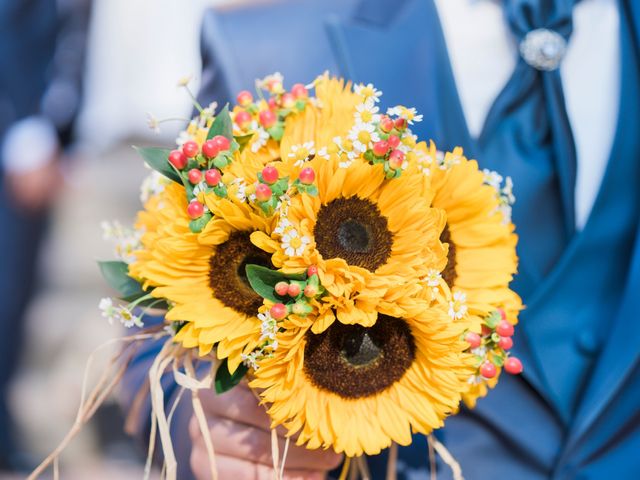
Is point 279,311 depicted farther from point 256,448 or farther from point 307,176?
point 256,448

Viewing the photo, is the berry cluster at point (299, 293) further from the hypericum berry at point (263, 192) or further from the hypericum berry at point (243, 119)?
the hypericum berry at point (243, 119)

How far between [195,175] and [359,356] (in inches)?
9.1

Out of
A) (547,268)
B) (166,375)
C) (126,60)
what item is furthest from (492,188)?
(126,60)

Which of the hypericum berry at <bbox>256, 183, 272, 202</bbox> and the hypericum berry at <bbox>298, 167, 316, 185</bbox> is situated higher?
the hypericum berry at <bbox>298, 167, 316, 185</bbox>

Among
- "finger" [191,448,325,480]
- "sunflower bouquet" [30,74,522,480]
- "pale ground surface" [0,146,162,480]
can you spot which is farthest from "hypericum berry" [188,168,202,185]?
"pale ground surface" [0,146,162,480]

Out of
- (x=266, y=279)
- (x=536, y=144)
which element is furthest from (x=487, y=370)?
(x=536, y=144)

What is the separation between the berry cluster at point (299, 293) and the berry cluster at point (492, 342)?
17cm

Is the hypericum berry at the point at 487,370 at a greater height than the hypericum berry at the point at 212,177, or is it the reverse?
the hypericum berry at the point at 212,177

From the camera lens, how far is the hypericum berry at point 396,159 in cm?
64

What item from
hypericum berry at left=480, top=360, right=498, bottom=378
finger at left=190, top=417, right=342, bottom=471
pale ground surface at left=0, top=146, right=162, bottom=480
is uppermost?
hypericum berry at left=480, top=360, right=498, bottom=378

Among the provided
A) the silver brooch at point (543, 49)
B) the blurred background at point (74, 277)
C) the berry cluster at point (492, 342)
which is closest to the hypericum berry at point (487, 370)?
the berry cluster at point (492, 342)

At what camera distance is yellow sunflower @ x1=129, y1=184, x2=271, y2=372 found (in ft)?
2.14

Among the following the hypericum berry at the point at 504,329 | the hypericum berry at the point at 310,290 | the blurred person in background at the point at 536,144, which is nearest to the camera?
the hypericum berry at the point at 310,290

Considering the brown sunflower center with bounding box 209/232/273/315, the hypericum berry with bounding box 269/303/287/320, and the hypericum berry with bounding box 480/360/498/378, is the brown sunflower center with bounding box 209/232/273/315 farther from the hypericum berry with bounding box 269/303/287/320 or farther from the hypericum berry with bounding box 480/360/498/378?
the hypericum berry with bounding box 480/360/498/378
